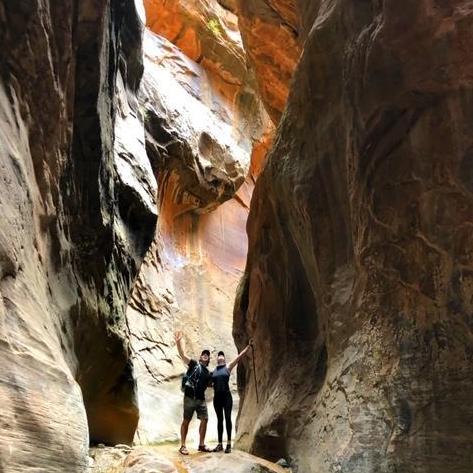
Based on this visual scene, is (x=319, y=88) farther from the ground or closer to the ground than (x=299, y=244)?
farther from the ground

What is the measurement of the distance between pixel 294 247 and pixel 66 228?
139 inches

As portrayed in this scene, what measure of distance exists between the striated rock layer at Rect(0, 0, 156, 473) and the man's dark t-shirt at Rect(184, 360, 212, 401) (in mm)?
1415

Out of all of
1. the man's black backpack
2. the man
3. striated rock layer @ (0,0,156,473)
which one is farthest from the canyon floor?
striated rock layer @ (0,0,156,473)

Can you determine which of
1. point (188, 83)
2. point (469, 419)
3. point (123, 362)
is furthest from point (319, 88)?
point (188, 83)

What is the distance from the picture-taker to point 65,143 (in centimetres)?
657

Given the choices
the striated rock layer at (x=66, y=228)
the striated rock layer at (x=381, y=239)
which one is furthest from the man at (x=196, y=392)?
the striated rock layer at (x=66, y=228)

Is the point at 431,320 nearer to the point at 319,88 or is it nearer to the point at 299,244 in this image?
the point at 299,244

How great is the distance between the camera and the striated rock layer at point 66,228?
4.19 meters

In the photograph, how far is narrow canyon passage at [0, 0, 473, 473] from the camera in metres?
5.03

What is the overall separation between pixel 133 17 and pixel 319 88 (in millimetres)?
3788

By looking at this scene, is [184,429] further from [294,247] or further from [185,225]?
[185,225]

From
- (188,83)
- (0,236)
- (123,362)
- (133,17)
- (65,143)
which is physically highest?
(188,83)

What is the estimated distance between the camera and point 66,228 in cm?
711

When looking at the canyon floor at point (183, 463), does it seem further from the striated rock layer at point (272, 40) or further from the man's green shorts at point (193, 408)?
the striated rock layer at point (272, 40)
